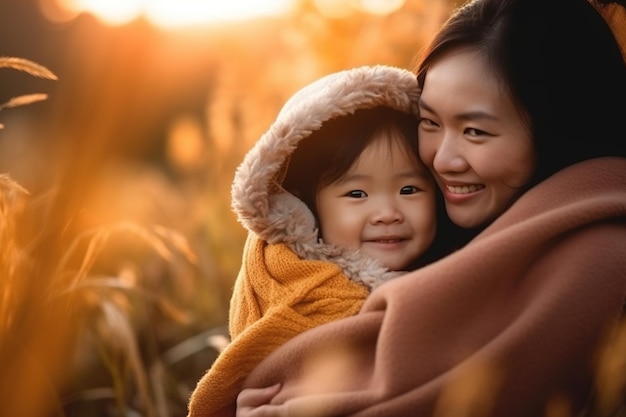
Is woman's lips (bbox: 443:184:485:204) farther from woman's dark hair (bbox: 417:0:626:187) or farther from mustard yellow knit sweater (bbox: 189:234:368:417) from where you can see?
mustard yellow knit sweater (bbox: 189:234:368:417)

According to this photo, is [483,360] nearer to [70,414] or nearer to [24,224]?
[24,224]

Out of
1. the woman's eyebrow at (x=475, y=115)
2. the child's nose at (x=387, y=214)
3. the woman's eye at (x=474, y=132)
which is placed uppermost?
the woman's eyebrow at (x=475, y=115)

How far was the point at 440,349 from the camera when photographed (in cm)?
150

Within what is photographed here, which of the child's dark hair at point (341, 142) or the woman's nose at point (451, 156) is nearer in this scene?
the woman's nose at point (451, 156)

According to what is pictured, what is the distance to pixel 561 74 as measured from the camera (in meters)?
1.83

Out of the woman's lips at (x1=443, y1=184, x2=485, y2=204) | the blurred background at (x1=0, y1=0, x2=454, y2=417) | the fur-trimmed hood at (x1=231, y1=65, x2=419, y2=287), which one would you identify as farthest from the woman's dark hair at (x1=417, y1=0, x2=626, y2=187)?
the blurred background at (x1=0, y1=0, x2=454, y2=417)

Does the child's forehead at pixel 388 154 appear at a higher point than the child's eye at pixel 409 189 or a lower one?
higher

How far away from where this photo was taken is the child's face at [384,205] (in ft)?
6.65

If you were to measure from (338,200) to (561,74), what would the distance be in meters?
0.59

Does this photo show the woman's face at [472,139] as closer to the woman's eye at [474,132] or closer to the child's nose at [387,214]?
the woman's eye at [474,132]

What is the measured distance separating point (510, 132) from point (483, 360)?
58cm

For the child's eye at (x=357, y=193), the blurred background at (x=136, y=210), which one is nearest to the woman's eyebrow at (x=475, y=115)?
the child's eye at (x=357, y=193)

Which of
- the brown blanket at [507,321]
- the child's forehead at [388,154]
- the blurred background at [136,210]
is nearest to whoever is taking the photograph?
the blurred background at [136,210]

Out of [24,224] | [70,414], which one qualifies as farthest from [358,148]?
[70,414]
